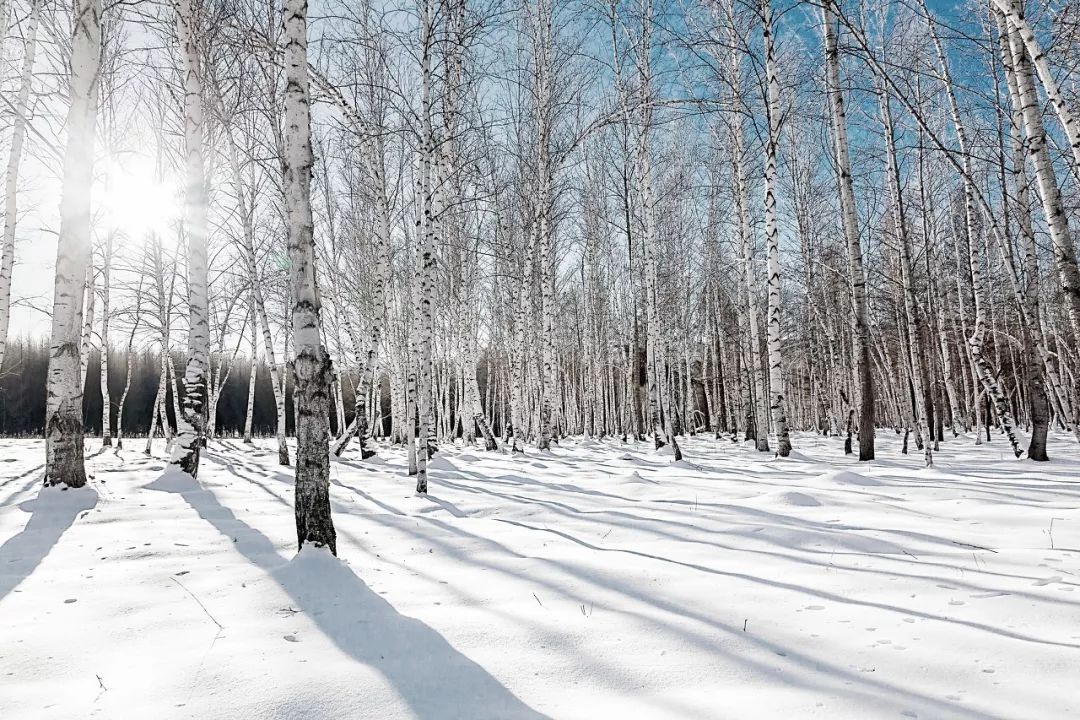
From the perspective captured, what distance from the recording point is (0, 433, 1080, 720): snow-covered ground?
175 centimetres

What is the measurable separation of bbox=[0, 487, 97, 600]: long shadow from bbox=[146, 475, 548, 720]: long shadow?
3.73 ft

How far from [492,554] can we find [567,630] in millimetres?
1332

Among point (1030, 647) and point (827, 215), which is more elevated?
point (827, 215)

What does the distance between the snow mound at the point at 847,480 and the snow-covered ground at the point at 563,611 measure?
660 millimetres

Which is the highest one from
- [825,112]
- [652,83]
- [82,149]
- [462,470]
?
[652,83]

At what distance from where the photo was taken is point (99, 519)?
15.3 feet

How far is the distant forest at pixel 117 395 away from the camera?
30.2 metres

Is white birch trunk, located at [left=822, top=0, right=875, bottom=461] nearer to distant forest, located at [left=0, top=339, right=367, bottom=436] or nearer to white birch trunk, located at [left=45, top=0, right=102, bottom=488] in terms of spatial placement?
white birch trunk, located at [left=45, top=0, right=102, bottom=488]

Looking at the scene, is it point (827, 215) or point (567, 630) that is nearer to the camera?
point (567, 630)

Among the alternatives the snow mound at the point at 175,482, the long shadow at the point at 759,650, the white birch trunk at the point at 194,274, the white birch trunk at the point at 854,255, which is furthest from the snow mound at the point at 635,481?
the white birch trunk at the point at 194,274

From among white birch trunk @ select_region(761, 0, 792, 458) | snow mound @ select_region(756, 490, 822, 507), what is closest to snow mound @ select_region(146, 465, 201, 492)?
snow mound @ select_region(756, 490, 822, 507)

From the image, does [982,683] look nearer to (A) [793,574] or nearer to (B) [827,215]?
(A) [793,574]

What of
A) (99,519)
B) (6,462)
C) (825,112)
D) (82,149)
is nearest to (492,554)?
(99,519)

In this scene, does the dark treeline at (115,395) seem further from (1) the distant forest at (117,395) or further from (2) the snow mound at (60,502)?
(2) the snow mound at (60,502)
